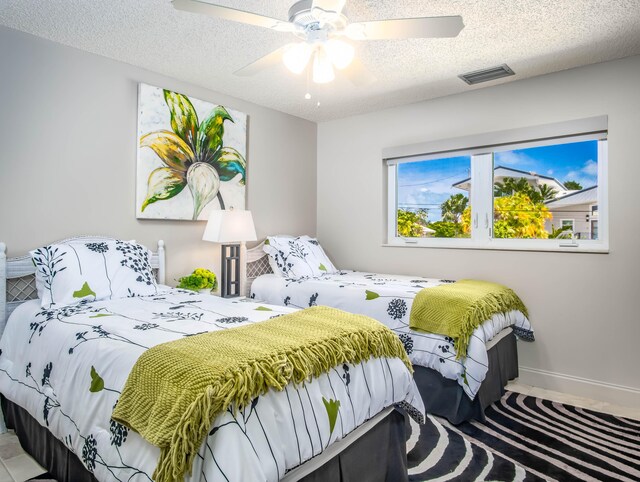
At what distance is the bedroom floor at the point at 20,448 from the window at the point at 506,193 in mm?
1070

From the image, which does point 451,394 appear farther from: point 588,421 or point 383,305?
point 588,421

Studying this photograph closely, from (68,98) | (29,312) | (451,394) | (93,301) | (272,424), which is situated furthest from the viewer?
(68,98)

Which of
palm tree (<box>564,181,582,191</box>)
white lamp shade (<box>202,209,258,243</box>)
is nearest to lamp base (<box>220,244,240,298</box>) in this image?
white lamp shade (<box>202,209,258,243</box>)

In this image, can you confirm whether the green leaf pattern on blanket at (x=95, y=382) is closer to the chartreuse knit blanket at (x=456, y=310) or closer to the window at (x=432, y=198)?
the chartreuse knit blanket at (x=456, y=310)

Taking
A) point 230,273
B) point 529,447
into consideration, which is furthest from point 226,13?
point 529,447

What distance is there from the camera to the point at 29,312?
2.13 metres

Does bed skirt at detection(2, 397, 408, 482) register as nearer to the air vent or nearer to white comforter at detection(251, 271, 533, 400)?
white comforter at detection(251, 271, 533, 400)

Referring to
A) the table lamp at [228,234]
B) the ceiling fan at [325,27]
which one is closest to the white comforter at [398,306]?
the table lamp at [228,234]

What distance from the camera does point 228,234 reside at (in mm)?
3127

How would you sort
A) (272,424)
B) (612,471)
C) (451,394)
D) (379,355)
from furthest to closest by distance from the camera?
1. (451,394)
2. (612,471)
3. (379,355)
4. (272,424)

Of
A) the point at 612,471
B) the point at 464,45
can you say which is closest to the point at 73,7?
the point at 464,45

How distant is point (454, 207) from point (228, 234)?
79.2 inches

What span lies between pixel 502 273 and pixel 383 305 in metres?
1.16

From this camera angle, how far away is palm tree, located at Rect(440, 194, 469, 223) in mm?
3615
